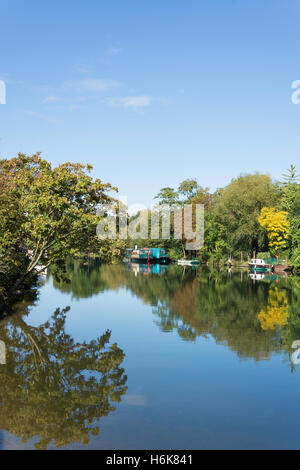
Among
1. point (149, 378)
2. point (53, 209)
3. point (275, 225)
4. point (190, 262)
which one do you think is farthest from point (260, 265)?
point (149, 378)

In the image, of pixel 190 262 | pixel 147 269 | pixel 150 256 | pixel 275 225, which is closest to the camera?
pixel 275 225

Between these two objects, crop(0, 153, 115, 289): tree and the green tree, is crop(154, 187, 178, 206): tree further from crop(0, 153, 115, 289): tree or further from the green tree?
crop(0, 153, 115, 289): tree

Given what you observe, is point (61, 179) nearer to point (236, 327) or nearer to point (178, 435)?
point (236, 327)

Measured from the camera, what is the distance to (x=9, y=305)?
24266mm

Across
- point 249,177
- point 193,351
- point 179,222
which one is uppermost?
point 249,177

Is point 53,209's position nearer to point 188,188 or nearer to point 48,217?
point 48,217

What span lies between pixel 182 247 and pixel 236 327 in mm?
62390

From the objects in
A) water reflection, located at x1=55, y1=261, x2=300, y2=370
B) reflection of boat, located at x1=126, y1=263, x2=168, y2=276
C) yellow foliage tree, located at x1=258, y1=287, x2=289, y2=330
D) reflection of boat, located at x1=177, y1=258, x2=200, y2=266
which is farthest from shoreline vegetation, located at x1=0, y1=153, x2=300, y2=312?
reflection of boat, located at x1=177, y1=258, x2=200, y2=266

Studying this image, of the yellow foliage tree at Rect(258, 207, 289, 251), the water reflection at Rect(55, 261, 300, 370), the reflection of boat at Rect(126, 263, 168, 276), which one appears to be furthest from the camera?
the yellow foliage tree at Rect(258, 207, 289, 251)

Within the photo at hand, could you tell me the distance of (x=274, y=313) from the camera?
24906mm

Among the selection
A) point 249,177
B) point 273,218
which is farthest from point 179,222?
point 273,218

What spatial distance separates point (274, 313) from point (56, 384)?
1563 centimetres

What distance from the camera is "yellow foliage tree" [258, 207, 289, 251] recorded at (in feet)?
199

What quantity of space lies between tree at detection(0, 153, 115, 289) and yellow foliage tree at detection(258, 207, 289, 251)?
40797 millimetres
